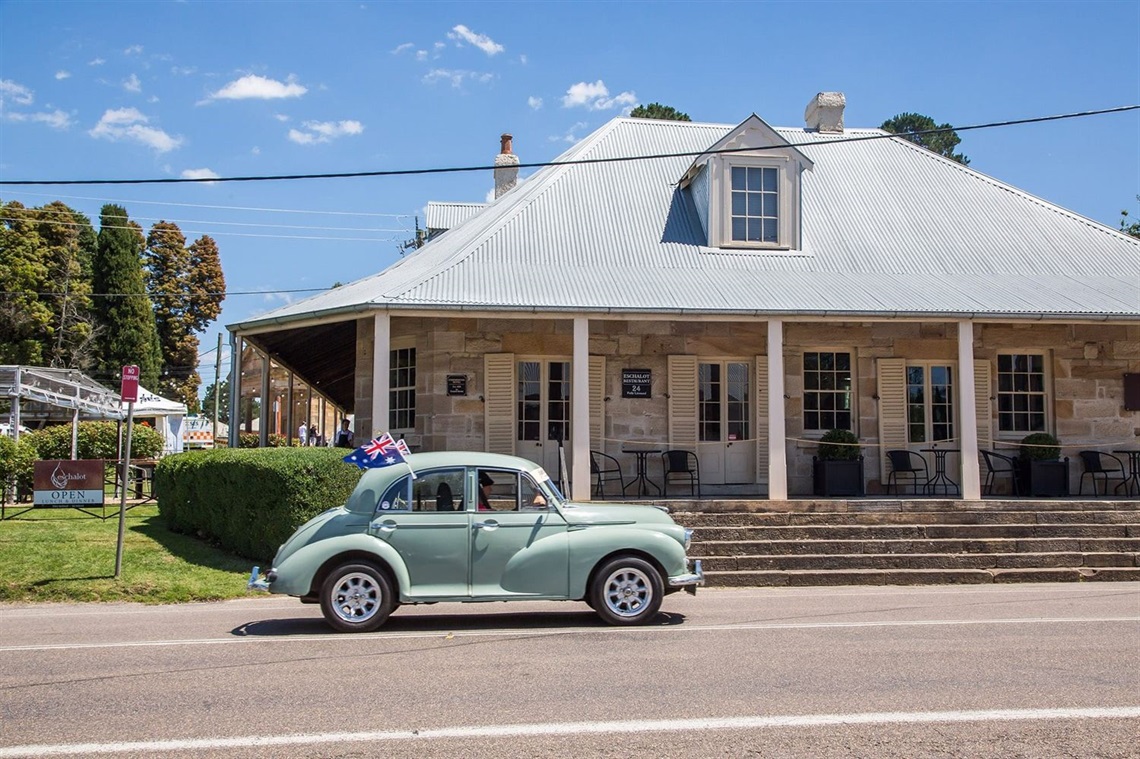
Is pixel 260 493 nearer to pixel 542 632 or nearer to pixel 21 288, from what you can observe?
pixel 542 632

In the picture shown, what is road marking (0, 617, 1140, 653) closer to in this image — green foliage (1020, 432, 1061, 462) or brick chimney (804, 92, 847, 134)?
green foliage (1020, 432, 1061, 462)

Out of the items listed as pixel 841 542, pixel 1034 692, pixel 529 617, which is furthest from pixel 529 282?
pixel 1034 692

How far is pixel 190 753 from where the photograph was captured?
202 inches

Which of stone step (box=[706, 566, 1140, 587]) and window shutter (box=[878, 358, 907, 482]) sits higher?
window shutter (box=[878, 358, 907, 482])

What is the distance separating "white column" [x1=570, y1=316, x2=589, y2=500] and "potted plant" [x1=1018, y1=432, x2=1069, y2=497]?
25.5 ft

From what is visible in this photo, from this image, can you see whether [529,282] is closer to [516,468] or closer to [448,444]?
[448,444]

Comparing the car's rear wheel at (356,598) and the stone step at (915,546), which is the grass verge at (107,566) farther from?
the stone step at (915,546)

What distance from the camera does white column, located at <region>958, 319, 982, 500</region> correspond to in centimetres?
1474

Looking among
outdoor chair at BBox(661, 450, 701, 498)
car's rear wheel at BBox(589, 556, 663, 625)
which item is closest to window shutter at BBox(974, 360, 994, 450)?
outdoor chair at BBox(661, 450, 701, 498)

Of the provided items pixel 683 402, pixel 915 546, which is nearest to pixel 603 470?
pixel 683 402

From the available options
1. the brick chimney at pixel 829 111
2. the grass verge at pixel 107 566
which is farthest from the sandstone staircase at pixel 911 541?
the brick chimney at pixel 829 111

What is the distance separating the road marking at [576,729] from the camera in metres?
5.23

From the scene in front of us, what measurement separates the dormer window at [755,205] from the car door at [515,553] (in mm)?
10386

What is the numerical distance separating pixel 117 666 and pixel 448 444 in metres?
9.41
